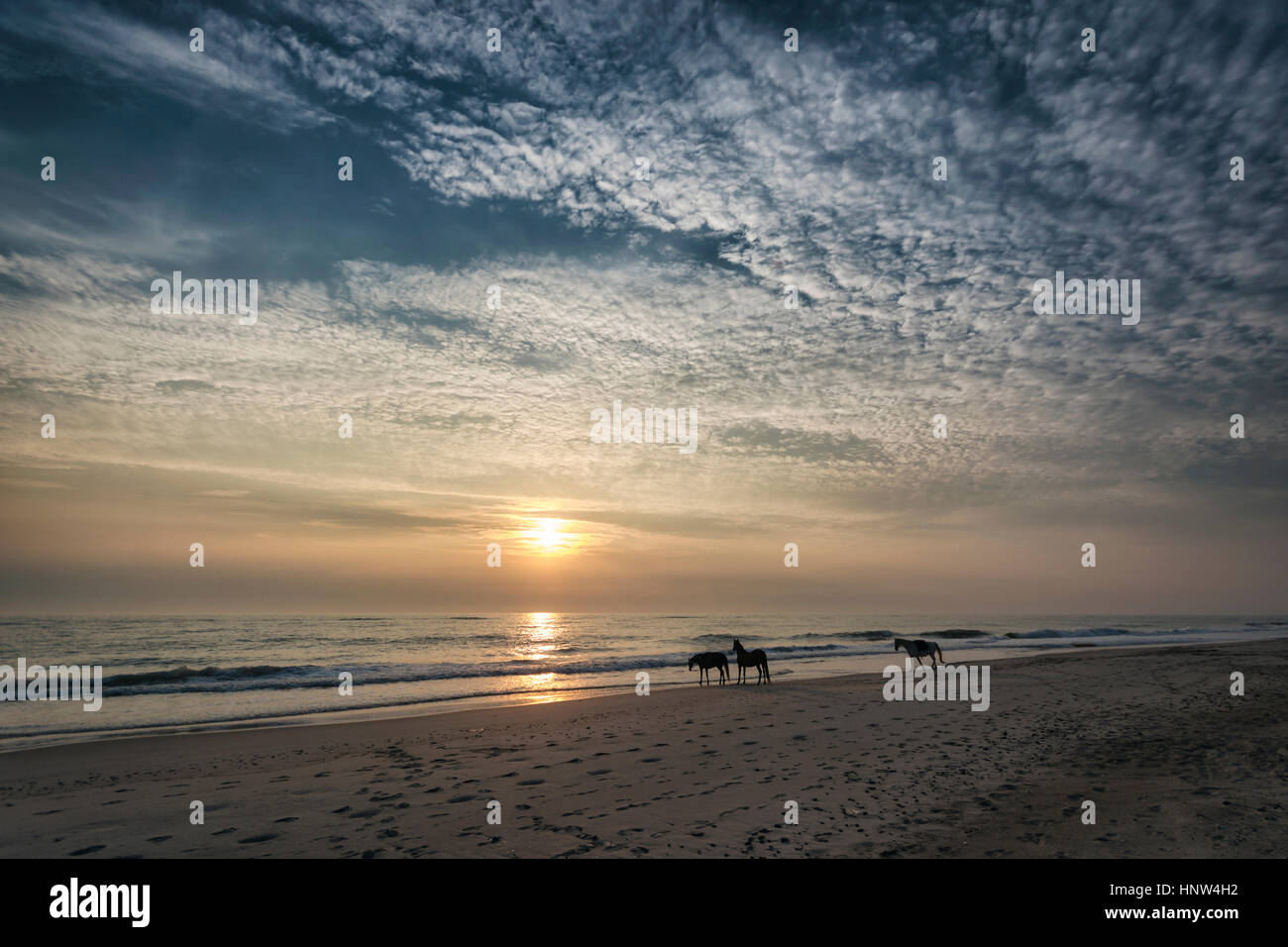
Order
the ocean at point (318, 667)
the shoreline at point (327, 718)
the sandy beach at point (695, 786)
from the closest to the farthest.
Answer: the sandy beach at point (695, 786)
the shoreline at point (327, 718)
the ocean at point (318, 667)

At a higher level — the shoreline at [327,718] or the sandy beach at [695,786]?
the sandy beach at [695,786]

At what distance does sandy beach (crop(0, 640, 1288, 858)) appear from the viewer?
7480 mm

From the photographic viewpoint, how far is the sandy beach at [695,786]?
7480mm

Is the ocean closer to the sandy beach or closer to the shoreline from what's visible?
the shoreline

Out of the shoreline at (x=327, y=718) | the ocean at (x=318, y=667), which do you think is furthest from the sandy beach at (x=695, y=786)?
the ocean at (x=318, y=667)

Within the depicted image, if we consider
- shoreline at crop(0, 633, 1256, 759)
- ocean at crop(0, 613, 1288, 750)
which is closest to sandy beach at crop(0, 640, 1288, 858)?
shoreline at crop(0, 633, 1256, 759)


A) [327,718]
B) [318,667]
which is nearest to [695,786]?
[327,718]

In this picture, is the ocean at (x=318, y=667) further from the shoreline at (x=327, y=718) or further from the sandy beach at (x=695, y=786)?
the sandy beach at (x=695, y=786)

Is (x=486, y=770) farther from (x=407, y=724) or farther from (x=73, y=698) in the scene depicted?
(x=73, y=698)

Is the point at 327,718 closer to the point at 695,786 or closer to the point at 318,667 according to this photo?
the point at 695,786
